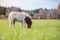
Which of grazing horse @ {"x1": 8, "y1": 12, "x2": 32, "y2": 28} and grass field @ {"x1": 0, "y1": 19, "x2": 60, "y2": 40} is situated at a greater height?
grazing horse @ {"x1": 8, "y1": 12, "x2": 32, "y2": 28}

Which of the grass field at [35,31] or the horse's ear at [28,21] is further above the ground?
the horse's ear at [28,21]

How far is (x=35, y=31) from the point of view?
153 centimetres

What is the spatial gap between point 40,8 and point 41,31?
0.21m

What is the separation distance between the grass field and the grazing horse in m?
0.04

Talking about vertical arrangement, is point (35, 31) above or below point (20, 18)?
below

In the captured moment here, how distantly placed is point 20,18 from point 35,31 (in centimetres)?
18

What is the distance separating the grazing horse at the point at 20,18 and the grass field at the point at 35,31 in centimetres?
4

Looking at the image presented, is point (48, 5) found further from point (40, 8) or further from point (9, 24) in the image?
point (9, 24)

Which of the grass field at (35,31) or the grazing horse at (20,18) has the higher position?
the grazing horse at (20,18)

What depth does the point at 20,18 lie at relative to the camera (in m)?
1.53

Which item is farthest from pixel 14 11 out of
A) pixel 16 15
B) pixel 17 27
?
pixel 17 27

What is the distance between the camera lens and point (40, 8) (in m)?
1.56

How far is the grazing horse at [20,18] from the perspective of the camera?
1.50 m

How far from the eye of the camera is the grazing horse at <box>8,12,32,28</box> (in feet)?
4.92
